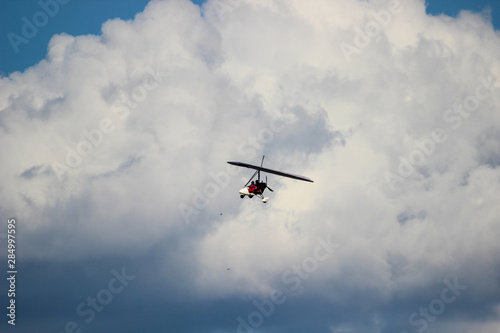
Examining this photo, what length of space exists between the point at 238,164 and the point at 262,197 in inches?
372

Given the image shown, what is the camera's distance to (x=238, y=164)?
143000mm

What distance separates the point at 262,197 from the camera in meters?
149
